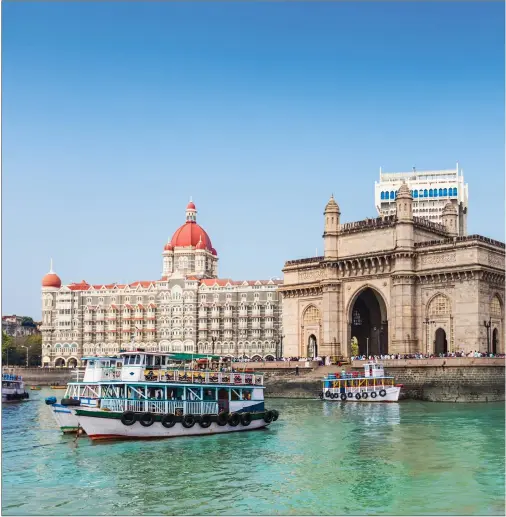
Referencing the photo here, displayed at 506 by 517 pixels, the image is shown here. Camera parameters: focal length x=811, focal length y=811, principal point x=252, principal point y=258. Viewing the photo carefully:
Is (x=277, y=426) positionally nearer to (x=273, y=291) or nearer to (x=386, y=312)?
(x=386, y=312)

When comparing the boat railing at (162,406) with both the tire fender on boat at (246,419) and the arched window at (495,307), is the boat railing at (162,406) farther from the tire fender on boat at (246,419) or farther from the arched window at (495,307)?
the arched window at (495,307)

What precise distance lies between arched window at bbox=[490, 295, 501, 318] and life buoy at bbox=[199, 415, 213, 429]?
35196 mm

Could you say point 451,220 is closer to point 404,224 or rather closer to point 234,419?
point 404,224

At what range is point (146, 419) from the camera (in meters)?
38.6

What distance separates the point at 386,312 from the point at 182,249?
74910mm

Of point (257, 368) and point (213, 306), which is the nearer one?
point (257, 368)

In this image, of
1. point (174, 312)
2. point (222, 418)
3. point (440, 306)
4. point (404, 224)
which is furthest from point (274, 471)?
point (174, 312)

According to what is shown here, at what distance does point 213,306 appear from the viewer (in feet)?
448

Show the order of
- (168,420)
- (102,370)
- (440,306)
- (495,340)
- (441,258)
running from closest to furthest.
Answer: (168,420) < (102,370) < (441,258) < (440,306) < (495,340)

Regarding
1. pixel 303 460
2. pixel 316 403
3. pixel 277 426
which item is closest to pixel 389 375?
pixel 316 403

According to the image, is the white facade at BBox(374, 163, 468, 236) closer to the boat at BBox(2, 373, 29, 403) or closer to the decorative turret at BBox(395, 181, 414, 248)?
the decorative turret at BBox(395, 181, 414, 248)

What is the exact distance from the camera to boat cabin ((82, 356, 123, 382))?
41875 millimetres

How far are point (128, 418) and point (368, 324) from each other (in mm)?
48841

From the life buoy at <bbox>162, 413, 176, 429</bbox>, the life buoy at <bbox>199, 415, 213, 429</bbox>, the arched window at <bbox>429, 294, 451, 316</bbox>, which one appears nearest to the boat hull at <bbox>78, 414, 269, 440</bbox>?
the life buoy at <bbox>162, 413, 176, 429</bbox>
